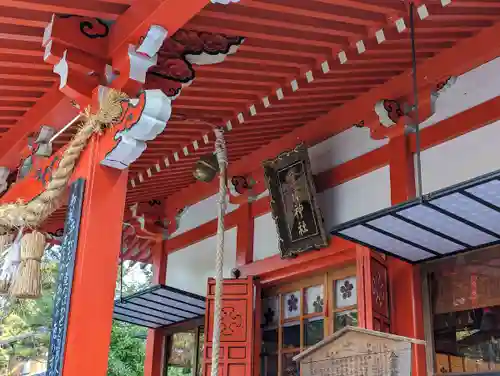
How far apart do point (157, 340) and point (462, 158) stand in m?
3.90

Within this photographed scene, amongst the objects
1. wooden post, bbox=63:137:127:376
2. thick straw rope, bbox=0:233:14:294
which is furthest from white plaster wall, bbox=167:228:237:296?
wooden post, bbox=63:137:127:376

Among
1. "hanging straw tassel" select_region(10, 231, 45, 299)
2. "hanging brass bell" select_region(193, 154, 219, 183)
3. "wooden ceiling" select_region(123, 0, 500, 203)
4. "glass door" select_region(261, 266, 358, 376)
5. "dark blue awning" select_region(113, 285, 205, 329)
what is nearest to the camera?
"hanging straw tassel" select_region(10, 231, 45, 299)

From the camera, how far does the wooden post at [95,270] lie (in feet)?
8.59

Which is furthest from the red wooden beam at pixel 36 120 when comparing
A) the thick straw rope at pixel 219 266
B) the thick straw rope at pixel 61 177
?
the thick straw rope at pixel 219 266

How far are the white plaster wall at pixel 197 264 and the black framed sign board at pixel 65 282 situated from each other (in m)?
2.81

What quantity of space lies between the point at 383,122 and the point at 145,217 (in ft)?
9.78

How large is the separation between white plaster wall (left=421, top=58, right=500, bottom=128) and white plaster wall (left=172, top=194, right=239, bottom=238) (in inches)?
91.9

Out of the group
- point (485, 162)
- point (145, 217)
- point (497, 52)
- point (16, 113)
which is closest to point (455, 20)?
point (497, 52)

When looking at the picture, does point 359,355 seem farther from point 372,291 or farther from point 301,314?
point 301,314

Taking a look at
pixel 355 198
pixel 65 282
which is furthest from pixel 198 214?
pixel 65 282

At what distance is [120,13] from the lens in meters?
3.08

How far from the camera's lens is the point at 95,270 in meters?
2.73

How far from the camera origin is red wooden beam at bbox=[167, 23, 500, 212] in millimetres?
3846

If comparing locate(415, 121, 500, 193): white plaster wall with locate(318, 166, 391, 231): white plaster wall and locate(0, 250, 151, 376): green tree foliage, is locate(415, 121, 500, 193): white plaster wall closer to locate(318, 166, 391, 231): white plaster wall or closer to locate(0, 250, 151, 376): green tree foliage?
locate(318, 166, 391, 231): white plaster wall
